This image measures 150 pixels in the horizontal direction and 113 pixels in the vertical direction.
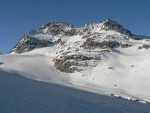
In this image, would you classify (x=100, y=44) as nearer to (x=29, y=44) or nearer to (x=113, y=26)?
(x=113, y=26)

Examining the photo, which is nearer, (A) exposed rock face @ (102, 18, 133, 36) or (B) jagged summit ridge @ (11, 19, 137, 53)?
(B) jagged summit ridge @ (11, 19, 137, 53)

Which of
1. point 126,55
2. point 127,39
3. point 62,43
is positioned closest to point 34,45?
point 62,43

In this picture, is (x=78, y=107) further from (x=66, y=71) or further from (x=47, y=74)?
(x=66, y=71)

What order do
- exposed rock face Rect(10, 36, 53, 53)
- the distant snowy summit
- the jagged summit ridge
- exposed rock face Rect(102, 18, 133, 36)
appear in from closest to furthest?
the distant snowy summit
the jagged summit ridge
exposed rock face Rect(10, 36, 53, 53)
exposed rock face Rect(102, 18, 133, 36)

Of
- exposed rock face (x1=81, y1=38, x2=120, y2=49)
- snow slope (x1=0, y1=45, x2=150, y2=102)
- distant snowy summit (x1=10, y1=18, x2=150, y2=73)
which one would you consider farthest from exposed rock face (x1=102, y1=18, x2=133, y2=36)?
snow slope (x1=0, y1=45, x2=150, y2=102)

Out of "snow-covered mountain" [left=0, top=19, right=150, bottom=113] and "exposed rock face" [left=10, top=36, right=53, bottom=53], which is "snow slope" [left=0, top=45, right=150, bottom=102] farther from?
"exposed rock face" [left=10, top=36, right=53, bottom=53]

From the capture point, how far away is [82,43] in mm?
149250

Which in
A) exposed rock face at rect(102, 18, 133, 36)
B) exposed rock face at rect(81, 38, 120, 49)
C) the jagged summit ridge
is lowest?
exposed rock face at rect(81, 38, 120, 49)

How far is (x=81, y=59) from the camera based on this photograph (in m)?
125

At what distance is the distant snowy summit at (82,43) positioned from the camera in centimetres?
12344

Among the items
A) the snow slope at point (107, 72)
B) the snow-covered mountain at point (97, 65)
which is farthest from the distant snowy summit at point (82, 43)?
the snow slope at point (107, 72)

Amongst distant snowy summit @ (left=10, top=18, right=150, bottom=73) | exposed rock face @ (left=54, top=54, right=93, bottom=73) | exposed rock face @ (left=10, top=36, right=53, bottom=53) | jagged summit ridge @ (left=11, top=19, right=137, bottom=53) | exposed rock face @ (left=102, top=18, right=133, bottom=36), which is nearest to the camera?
exposed rock face @ (left=54, top=54, right=93, bottom=73)

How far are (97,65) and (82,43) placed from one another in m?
31.6

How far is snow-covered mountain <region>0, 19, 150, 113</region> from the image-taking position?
3677 inches
